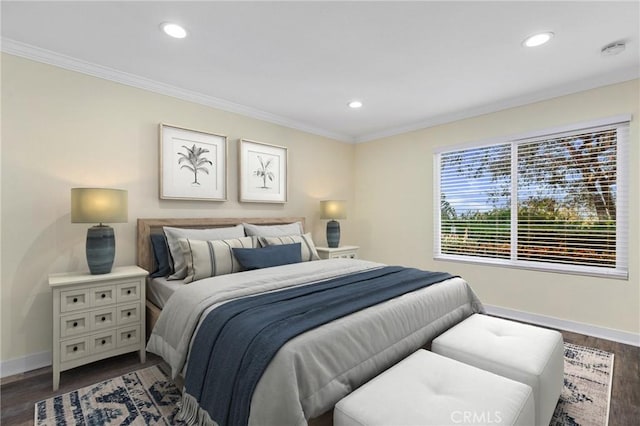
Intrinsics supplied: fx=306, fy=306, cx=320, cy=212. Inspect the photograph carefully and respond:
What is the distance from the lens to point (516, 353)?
66.2 inches

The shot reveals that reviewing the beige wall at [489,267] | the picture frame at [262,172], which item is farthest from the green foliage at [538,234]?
the picture frame at [262,172]

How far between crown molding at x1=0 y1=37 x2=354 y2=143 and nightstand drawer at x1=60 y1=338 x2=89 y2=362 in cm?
219

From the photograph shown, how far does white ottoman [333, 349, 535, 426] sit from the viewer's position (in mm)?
1167

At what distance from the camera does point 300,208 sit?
173 inches

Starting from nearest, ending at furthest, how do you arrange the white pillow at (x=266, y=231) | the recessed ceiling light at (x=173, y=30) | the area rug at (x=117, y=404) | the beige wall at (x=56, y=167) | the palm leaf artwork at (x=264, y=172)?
the area rug at (x=117, y=404)
the recessed ceiling light at (x=173, y=30)
the beige wall at (x=56, y=167)
the white pillow at (x=266, y=231)
the palm leaf artwork at (x=264, y=172)

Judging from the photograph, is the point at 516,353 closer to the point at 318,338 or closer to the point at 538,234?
the point at 318,338

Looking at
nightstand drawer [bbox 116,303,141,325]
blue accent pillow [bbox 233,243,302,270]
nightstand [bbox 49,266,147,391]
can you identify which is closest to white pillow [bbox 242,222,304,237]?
blue accent pillow [bbox 233,243,302,270]

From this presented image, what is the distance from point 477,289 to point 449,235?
757mm

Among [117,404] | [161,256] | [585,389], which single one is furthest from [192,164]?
[585,389]

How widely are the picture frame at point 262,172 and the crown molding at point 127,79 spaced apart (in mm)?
373

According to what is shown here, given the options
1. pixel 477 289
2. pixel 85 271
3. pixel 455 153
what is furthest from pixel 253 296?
pixel 455 153

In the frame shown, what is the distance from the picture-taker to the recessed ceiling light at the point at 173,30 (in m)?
Result: 2.11

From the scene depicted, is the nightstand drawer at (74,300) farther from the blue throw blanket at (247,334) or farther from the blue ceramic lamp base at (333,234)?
the blue ceramic lamp base at (333,234)

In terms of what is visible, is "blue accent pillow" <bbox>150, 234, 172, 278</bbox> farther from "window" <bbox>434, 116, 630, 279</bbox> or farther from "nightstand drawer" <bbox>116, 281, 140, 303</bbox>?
"window" <bbox>434, 116, 630, 279</bbox>
